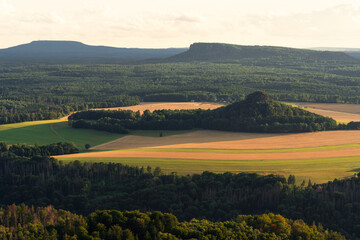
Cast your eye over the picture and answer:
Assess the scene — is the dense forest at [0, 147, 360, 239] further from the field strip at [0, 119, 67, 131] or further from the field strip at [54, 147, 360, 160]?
the field strip at [0, 119, 67, 131]

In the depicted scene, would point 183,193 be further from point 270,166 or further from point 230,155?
point 230,155

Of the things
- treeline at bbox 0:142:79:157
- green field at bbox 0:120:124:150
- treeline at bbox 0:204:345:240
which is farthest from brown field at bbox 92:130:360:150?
treeline at bbox 0:204:345:240

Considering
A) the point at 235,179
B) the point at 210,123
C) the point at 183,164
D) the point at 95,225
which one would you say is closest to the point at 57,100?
the point at 210,123

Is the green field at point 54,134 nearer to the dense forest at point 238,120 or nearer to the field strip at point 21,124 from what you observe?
the field strip at point 21,124

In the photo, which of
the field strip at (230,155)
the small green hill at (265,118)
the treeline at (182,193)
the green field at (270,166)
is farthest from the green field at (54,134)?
the treeline at (182,193)

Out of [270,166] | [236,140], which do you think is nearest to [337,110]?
[236,140]

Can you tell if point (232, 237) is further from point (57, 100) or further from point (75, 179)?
point (57, 100)
